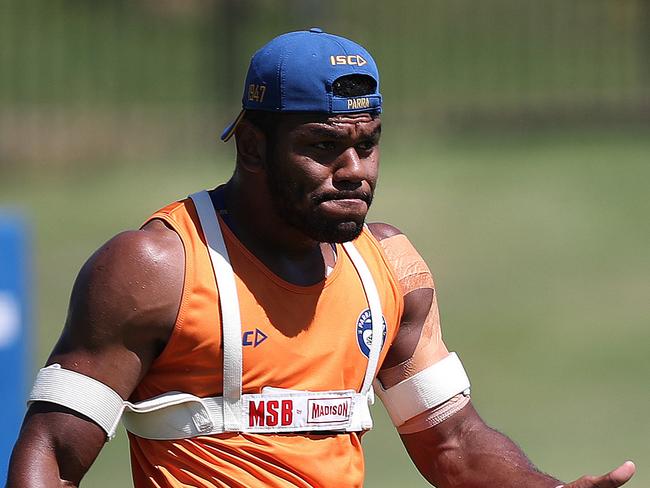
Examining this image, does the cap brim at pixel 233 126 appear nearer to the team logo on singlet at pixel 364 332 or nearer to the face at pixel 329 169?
the face at pixel 329 169

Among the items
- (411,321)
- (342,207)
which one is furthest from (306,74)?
(411,321)

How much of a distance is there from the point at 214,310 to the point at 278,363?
0.25 metres

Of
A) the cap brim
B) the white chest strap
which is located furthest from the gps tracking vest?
the cap brim

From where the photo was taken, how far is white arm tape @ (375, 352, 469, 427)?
15.1ft

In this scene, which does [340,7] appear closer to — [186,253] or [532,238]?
[532,238]

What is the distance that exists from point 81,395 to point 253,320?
20.3 inches

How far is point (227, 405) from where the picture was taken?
4.08 m

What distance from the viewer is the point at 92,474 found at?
380 inches

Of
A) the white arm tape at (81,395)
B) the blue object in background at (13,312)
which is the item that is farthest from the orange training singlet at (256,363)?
the blue object in background at (13,312)

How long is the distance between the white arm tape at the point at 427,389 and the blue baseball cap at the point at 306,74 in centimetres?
91

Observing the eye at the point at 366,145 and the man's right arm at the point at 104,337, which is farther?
the eye at the point at 366,145

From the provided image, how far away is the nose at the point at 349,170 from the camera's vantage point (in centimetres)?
405

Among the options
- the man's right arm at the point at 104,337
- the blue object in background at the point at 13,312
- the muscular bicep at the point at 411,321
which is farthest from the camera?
the blue object in background at the point at 13,312

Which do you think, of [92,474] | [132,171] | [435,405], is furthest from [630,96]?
[435,405]
